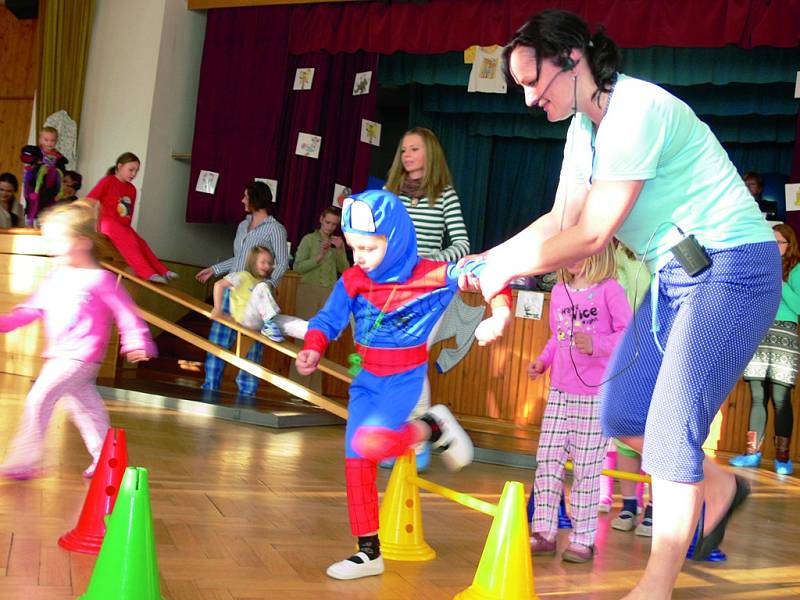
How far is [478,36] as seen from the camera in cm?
769

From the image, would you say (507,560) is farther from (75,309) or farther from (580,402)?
(75,309)

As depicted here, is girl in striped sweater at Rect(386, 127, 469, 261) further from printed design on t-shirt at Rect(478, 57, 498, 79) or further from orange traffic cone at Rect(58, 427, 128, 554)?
printed design on t-shirt at Rect(478, 57, 498, 79)

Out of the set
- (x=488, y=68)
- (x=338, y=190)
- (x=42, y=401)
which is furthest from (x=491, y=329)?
(x=338, y=190)

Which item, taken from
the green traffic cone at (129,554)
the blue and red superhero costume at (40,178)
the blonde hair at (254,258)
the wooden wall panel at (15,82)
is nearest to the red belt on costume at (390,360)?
the green traffic cone at (129,554)

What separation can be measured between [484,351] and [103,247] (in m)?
3.81

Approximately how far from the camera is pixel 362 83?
870 centimetres

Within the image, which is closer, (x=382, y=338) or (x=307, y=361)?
(x=307, y=361)

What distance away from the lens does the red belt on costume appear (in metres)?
2.79

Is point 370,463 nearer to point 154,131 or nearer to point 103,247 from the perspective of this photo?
point 103,247

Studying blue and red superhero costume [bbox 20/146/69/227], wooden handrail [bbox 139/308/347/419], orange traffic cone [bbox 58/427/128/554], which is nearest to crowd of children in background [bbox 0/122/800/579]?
orange traffic cone [bbox 58/427/128/554]

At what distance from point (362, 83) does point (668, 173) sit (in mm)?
7040

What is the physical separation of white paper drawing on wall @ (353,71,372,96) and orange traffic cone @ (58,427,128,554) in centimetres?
632

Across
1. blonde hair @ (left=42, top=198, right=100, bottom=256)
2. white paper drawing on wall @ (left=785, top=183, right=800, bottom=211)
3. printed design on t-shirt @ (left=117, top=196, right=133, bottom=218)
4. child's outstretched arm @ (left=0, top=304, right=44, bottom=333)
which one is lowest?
child's outstretched arm @ (left=0, top=304, right=44, bottom=333)

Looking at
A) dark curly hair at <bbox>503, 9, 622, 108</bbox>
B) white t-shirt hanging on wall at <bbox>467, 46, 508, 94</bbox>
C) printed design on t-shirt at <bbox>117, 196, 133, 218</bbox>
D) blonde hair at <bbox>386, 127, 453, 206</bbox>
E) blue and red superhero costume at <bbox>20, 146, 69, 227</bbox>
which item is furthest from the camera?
blue and red superhero costume at <bbox>20, 146, 69, 227</bbox>
